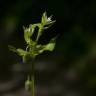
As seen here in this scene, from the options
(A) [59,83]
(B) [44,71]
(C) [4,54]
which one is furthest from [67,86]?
(C) [4,54]

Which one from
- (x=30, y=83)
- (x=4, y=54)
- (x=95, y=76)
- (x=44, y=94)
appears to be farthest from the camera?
(x=4, y=54)

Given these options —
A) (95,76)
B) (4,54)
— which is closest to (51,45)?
(95,76)

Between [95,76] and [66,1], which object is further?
[66,1]

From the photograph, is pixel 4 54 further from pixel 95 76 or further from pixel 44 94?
pixel 95 76

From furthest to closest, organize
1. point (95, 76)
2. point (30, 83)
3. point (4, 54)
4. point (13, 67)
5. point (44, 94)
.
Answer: point (4, 54)
point (13, 67)
point (44, 94)
point (95, 76)
point (30, 83)

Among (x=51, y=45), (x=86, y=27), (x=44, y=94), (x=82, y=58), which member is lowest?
(x=44, y=94)

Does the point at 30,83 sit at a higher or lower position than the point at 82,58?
higher

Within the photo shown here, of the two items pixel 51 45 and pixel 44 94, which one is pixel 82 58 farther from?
pixel 51 45
